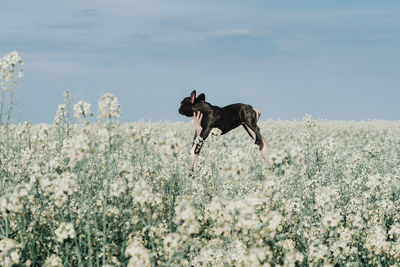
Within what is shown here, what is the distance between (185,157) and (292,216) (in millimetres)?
2355

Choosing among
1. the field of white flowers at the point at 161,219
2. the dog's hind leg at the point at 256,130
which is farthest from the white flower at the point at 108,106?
the dog's hind leg at the point at 256,130

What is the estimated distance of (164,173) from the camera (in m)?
8.57

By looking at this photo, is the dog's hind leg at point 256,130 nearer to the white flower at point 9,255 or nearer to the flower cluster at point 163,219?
the flower cluster at point 163,219

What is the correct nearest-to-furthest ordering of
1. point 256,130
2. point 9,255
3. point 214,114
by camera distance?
point 9,255
point 214,114
point 256,130

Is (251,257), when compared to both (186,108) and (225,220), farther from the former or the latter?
(186,108)

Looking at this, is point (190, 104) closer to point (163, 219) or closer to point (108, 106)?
point (163, 219)

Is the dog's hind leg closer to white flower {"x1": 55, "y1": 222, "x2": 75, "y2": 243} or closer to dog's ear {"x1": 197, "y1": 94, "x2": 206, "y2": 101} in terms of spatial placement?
dog's ear {"x1": 197, "y1": 94, "x2": 206, "y2": 101}

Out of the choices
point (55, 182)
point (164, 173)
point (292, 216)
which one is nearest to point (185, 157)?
point (164, 173)

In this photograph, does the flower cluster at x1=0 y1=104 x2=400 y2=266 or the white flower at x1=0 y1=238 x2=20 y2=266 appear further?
the flower cluster at x1=0 y1=104 x2=400 y2=266

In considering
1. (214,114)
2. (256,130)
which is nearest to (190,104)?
(214,114)

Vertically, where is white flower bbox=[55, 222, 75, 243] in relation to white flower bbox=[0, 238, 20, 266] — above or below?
above

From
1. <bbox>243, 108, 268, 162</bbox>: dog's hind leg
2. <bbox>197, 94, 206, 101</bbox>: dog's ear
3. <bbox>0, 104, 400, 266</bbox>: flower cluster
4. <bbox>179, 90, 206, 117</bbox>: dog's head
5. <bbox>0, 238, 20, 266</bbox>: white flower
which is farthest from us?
<bbox>243, 108, 268, 162</bbox>: dog's hind leg

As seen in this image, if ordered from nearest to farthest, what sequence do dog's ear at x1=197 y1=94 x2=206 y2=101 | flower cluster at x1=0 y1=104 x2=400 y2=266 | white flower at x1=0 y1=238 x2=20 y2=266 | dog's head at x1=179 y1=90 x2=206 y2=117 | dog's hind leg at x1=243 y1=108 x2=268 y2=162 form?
white flower at x1=0 y1=238 x2=20 y2=266, flower cluster at x1=0 y1=104 x2=400 y2=266, dog's head at x1=179 y1=90 x2=206 y2=117, dog's ear at x1=197 y1=94 x2=206 y2=101, dog's hind leg at x1=243 y1=108 x2=268 y2=162

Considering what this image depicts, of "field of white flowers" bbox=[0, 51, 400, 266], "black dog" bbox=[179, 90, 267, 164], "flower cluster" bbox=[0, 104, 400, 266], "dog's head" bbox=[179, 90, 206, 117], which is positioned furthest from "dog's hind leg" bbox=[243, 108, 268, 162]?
"field of white flowers" bbox=[0, 51, 400, 266]
